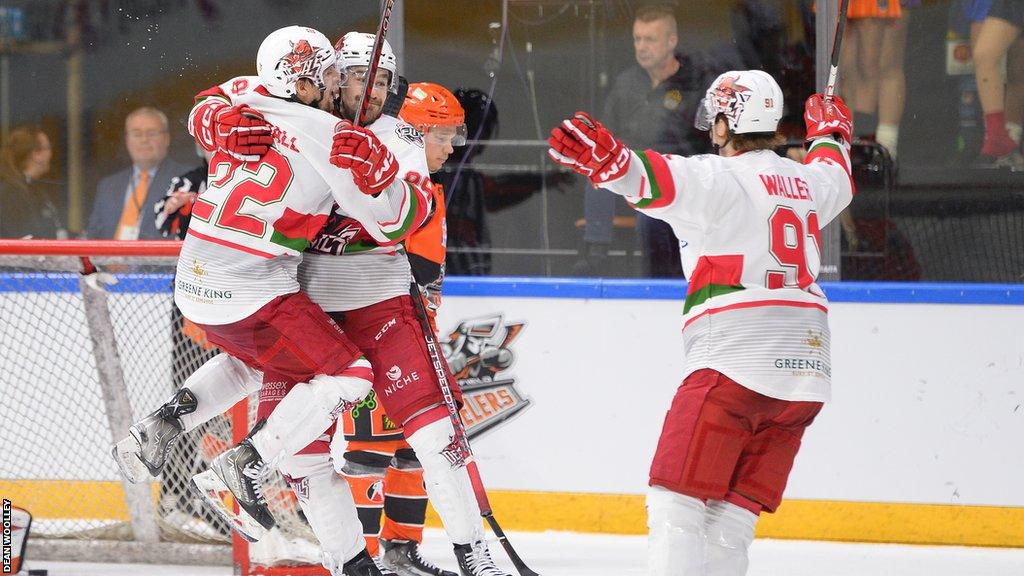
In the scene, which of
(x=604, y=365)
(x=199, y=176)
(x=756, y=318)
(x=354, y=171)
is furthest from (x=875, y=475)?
(x=199, y=176)

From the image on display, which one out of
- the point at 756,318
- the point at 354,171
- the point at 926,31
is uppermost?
the point at 926,31

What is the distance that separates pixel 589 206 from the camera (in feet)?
15.6

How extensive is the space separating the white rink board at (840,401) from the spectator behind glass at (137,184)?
1338mm

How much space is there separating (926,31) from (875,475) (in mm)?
1534

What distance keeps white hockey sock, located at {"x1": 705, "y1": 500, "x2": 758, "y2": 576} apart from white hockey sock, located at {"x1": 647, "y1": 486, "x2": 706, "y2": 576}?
37mm

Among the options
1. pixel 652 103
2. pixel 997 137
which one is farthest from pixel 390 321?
pixel 997 137

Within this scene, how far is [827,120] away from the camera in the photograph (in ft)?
10.0

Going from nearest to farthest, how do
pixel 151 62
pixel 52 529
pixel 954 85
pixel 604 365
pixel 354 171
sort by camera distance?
pixel 354 171
pixel 52 529
pixel 604 365
pixel 954 85
pixel 151 62

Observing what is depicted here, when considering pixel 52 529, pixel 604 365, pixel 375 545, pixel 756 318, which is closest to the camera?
pixel 756 318

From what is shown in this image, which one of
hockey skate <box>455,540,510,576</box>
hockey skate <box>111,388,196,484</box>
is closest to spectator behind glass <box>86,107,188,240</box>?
hockey skate <box>111,388,196,484</box>

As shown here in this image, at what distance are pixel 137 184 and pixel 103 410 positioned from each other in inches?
44.1

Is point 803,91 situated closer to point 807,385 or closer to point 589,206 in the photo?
point 589,206

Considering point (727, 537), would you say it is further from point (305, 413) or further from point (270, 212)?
point (270, 212)

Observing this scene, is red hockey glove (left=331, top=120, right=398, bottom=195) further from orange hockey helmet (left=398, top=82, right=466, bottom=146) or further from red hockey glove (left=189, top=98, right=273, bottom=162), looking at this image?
orange hockey helmet (left=398, top=82, right=466, bottom=146)
